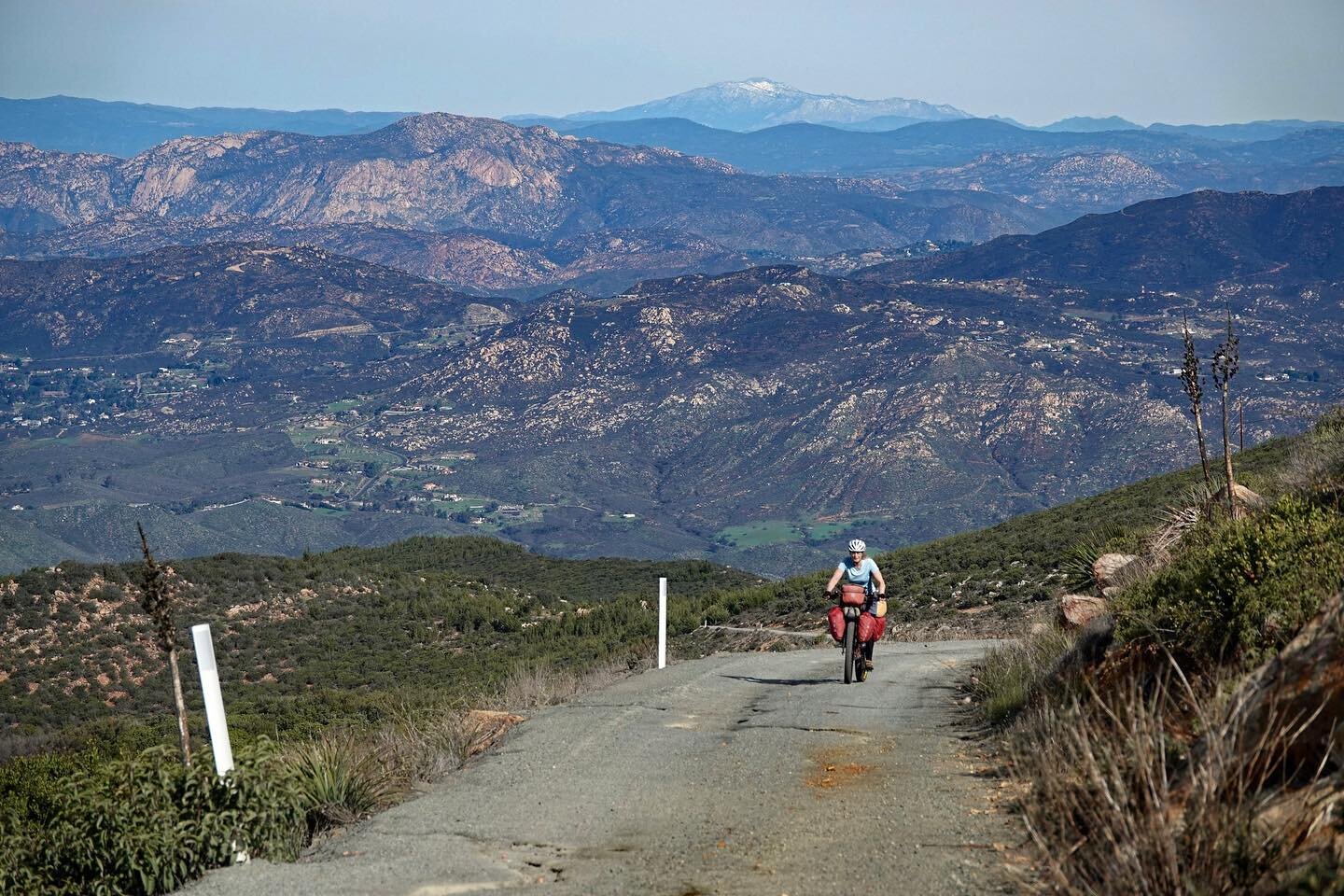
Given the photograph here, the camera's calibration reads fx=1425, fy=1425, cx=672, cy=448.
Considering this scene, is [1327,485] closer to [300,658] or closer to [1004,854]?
[1004,854]

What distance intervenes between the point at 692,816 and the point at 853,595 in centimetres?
661

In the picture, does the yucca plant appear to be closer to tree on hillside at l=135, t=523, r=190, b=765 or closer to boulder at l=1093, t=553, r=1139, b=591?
tree on hillside at l=135, t=523, r=190, b=765

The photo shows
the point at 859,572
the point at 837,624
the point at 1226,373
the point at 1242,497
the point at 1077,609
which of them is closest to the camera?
the point at 1226,373

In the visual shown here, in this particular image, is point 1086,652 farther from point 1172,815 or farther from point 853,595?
point 853,595

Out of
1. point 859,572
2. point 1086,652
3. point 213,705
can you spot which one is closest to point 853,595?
point 859,572

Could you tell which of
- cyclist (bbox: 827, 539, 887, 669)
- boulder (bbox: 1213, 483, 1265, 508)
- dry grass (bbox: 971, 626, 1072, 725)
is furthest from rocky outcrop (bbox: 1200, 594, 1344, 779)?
cyclist (bbox: 827, 539, 887, 669)

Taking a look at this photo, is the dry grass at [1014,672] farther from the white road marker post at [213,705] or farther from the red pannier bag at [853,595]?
the white road marker post at [213,705]

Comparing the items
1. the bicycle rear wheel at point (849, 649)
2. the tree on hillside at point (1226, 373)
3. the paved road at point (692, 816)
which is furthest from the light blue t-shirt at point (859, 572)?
the tree on hillside at point (1226, 373)

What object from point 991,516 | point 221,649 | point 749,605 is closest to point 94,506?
point 991,516

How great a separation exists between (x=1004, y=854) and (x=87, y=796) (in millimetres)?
4846

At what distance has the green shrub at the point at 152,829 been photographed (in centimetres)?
731

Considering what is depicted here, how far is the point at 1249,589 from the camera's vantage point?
8078 mm

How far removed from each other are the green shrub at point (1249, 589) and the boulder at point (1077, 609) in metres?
3.68

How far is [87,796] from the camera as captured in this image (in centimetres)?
774
